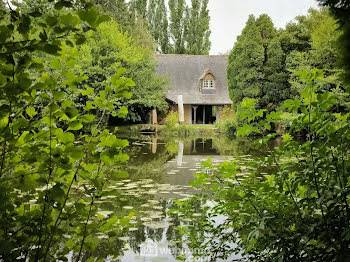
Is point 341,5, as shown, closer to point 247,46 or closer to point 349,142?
point 349,142

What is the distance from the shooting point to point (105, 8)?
33.9 metres

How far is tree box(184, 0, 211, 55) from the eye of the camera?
4331 cm

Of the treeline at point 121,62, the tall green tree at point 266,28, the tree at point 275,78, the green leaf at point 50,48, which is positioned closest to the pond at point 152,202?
the green leaf at point 50,48

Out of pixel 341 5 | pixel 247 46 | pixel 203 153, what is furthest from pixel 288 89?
pixel 341 5

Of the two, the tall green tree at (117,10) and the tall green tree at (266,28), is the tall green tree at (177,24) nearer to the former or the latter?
the tall green tree at (117,10)

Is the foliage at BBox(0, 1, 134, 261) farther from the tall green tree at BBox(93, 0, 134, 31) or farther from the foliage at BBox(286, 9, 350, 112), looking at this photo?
the tall green tree at BBox(93, 0, 134, 31)

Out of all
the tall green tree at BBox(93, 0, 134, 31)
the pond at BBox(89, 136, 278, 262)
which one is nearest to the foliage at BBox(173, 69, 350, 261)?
the pond at BBox(89, 136, 278, 262)

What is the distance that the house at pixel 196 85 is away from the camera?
35.1 meters

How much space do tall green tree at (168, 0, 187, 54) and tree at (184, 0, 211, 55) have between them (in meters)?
0.51

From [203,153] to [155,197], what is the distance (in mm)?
8775

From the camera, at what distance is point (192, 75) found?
37.3 m

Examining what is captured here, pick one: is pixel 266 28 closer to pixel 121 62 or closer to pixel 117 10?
pixel 121 62

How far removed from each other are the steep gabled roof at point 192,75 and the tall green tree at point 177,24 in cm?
593

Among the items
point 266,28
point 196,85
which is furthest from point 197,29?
point 266,28
